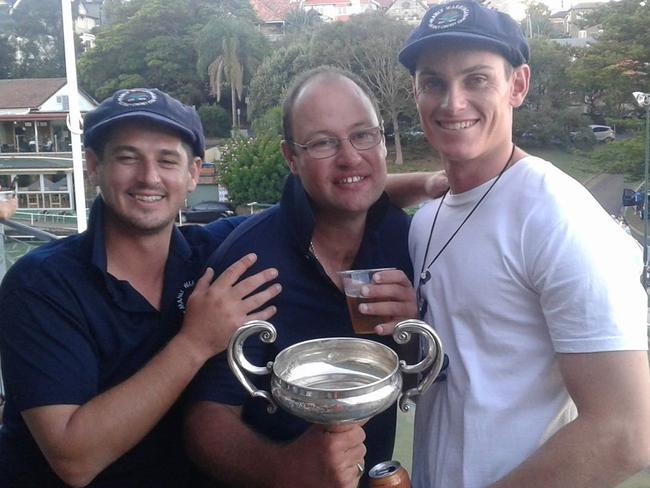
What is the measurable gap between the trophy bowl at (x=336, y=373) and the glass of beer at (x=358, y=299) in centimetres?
21

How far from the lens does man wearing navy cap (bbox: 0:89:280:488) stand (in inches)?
63.7

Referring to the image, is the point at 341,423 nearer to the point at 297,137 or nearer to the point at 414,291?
the point at 414,291

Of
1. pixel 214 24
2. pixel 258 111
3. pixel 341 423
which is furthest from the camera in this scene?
pixel 214 24

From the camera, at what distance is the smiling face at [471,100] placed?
1638mm

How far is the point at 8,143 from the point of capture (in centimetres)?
2611

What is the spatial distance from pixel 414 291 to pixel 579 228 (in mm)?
501

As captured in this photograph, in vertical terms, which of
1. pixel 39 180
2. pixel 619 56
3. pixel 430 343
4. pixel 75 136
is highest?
pixel 619 56

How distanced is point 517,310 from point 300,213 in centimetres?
65

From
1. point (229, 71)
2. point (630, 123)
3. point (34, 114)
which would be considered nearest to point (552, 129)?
point (630, 123)

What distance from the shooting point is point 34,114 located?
2375cm

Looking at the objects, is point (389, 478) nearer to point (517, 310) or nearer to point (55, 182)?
point (517, 310)

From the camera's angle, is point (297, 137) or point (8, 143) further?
point (8, 143)

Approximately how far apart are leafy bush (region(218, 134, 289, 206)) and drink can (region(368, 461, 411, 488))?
25.4 metres

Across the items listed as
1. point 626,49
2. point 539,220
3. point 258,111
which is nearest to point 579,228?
point 539,220
